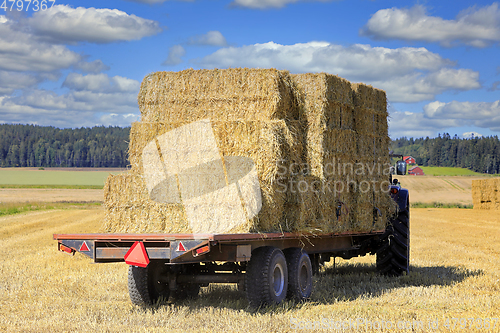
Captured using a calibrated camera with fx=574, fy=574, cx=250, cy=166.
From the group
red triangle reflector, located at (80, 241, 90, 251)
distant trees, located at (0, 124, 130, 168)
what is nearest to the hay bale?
red triangle reflector, located at (80, 241, 90, 251)

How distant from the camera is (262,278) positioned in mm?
7832

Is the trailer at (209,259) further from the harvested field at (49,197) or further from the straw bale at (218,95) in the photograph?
the harvested field at (49,197)

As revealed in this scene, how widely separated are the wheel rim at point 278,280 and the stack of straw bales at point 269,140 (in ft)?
2.00

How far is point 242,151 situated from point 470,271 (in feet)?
22.3

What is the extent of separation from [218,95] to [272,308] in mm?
3300

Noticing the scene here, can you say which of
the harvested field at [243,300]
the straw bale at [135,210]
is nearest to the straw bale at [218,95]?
the straw bale at [135,210]

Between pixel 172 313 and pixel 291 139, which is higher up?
pixel 291 139

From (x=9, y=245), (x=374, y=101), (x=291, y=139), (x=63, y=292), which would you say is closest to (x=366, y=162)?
(x=374, y=101)

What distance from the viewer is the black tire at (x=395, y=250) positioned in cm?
1168

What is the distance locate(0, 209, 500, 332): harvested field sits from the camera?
23.4ft

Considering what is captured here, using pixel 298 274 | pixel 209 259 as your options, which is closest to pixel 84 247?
pixel 209 259

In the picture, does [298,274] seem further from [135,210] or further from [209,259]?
[135,210]

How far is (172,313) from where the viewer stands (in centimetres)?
789

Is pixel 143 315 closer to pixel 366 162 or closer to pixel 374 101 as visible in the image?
pixel 366 162
